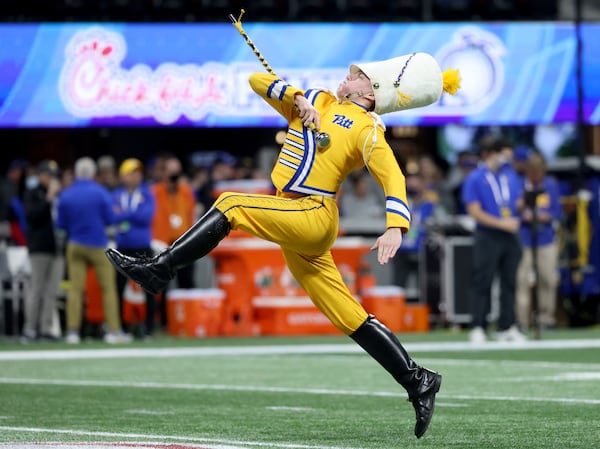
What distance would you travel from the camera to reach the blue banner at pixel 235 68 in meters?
20.8

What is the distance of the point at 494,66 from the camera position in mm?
21750

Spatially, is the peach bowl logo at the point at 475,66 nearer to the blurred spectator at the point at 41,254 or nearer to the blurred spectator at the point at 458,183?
the blurred spectator at the point at 458,183

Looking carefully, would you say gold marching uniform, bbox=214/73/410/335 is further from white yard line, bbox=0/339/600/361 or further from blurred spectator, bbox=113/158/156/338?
blurred spectator, bbox=113/158/156/338

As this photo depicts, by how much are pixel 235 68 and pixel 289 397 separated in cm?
1111

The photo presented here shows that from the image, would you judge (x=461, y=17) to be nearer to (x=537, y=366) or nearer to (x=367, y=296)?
(x=367, y=296)

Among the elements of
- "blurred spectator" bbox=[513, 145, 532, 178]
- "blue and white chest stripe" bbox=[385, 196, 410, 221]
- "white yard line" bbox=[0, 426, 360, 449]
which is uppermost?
"blurred spectator" bbox=[513, 145, 532, 178]

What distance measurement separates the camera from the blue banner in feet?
68.2

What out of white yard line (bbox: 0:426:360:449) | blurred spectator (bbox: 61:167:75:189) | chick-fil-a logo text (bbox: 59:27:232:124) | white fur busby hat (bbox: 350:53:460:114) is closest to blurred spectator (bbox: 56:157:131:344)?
blurred spectator (bbox: 61:167:75:189)

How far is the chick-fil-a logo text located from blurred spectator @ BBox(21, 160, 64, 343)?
2.73 meters

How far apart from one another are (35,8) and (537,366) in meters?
11.1

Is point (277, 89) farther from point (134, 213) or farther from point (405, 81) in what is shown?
point (134, 213)

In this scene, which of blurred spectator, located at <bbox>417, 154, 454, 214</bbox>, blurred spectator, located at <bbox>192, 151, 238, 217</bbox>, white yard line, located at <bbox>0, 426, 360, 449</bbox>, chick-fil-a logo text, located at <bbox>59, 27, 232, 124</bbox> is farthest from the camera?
blurred spectator, located at <bbox>417, 154, 454, 214</bbox>

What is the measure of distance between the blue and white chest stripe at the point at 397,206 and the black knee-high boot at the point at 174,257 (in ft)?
2.62

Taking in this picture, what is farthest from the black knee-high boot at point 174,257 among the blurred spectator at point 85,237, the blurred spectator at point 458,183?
the blurred spectator at point 458,183
